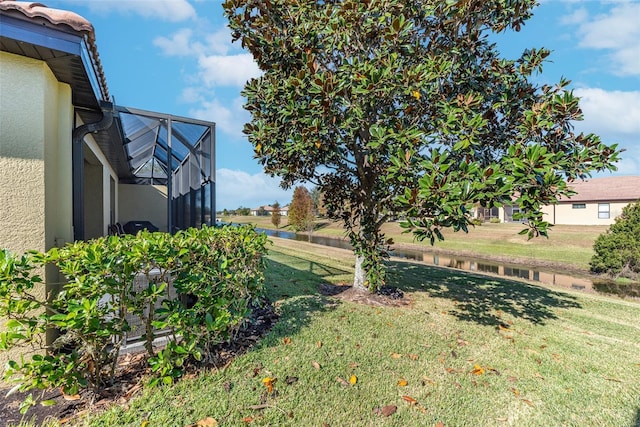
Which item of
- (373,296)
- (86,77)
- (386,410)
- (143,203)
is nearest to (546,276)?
(373,296)

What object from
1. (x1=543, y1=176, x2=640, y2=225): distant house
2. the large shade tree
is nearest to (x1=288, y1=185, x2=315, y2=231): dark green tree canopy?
(x1=543, y1=176, x2=640, y2=225): distant house

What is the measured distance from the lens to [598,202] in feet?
86.9

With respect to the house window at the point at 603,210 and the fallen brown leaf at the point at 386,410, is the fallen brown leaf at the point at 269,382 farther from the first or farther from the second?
the house window at the point at 603,210

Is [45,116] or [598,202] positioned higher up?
[45,116]

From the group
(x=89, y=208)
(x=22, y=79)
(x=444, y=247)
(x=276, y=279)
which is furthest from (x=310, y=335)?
(x=444, y=247)

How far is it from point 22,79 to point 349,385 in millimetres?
4608

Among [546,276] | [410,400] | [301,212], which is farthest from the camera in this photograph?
[301,212]

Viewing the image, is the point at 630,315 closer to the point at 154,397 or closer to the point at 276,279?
the point at 276,279

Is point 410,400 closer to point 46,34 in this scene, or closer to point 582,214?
point 46,34

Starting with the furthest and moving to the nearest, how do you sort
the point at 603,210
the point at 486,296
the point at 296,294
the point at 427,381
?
the point at 603,210 < the point at 486,296 < the point at 296,294 < the point at 427,381

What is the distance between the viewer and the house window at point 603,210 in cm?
2598

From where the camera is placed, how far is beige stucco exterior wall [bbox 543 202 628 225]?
83.9 feet

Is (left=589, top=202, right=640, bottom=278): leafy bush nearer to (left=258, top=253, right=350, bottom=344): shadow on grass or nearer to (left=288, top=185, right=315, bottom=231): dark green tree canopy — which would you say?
(left=258, top=253, right=350, bottom=344): shadow on grass

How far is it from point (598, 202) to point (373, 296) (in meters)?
32.3
